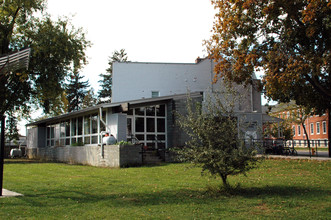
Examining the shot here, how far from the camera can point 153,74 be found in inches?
1276

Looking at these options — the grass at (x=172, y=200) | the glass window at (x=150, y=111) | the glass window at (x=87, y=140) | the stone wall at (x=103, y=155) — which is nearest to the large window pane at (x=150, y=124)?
the glass window at (x=150, y=111)

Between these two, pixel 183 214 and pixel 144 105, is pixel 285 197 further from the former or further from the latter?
pixel 144 105

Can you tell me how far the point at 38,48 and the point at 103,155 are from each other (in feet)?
33.8

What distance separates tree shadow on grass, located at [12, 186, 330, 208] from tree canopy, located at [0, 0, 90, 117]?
55.9 feet

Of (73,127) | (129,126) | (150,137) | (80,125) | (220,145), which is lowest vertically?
(220,145)

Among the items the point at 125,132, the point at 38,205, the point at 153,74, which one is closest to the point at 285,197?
the point at 38,205

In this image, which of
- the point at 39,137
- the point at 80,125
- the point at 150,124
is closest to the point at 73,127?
the point at 80,125

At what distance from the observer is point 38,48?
23.7 metres

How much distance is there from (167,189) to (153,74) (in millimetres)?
23717

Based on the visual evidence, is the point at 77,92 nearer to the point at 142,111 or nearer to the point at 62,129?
the point at 62,129

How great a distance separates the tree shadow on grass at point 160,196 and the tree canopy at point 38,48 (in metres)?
17.0

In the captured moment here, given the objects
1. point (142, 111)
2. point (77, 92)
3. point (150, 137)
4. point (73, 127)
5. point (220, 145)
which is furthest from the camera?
point (77, 92)

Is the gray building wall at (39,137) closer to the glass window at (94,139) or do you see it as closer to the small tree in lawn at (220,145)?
the glass window at (94,139)

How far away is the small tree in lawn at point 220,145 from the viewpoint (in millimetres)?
8242
